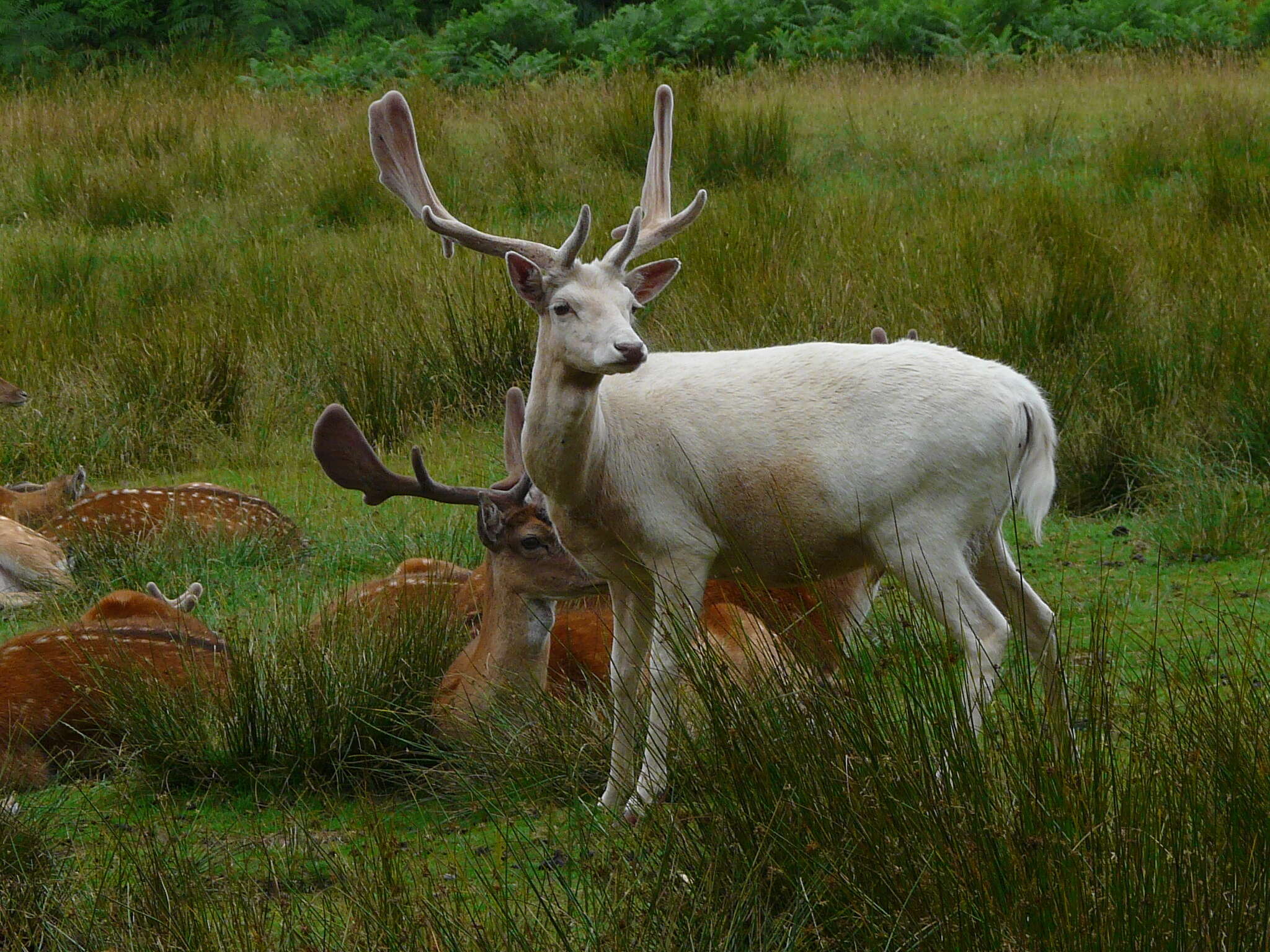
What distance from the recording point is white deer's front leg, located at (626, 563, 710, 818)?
3.42m

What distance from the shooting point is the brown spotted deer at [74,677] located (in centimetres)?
459

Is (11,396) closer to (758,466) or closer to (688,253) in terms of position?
(688,253)

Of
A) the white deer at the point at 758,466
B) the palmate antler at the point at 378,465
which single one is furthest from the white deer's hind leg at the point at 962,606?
the palmate antler at the point at 378,465

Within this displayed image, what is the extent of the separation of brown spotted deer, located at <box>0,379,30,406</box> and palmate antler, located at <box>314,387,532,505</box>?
14.6 ft

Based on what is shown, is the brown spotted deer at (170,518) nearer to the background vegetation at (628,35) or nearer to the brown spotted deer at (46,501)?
the brown spotted deer at (46,501)

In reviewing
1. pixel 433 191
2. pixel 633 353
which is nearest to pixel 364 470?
pixel 433 191

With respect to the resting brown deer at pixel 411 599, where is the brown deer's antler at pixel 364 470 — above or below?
above

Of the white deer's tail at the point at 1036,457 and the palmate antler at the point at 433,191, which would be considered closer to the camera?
the white deer's tail at the point at 1036,457

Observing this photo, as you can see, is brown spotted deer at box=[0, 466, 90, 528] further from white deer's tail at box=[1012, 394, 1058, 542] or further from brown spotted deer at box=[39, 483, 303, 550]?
white deer's tail at box=[1012, 394, 1058, 542]

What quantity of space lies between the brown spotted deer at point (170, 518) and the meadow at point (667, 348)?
0.17 meters

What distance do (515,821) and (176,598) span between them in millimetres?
3217

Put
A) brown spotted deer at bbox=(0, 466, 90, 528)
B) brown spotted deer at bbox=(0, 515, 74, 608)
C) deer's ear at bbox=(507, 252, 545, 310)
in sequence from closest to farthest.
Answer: deer's ear at bbox=(507, 252, 545, 310) → brown spotted deer at bbox=(0, 515, 74, 608) → brown spotted deer at bbox=(0, 466, 90, 528)

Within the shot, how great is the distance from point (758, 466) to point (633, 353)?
585 millimetres

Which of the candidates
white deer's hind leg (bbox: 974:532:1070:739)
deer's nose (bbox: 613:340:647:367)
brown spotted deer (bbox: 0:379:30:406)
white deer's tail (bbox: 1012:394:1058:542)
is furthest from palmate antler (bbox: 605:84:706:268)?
brown spotted deer (bbox: 0:379:30:406)
